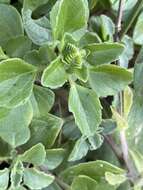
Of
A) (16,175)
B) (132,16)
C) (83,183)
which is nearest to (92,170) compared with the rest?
(83,183)

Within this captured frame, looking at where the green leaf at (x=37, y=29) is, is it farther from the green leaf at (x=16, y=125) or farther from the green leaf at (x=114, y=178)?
the green leaf at (x=114, y=178)

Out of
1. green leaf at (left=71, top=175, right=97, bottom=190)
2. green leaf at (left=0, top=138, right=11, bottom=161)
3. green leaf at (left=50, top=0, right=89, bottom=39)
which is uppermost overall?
green leaf at (left=50, top=0, right=89, bottom=39)

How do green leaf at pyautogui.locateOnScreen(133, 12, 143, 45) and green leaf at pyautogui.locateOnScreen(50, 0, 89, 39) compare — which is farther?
green leaf at pyautogui.locateOnScreen(133, 12, 143, 45)

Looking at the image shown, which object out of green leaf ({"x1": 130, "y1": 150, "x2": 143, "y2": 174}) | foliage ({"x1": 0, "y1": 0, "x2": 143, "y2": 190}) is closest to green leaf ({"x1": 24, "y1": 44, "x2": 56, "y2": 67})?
foliage ({"x1": 0, "y1": 0, "x2": 143, "y2": 190})

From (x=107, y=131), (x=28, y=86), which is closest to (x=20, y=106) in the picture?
(x=28, y=86)

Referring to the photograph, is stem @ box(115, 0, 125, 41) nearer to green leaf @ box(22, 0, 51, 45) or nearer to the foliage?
the foliage

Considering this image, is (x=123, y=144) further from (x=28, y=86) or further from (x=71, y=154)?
(x=28, y=86)

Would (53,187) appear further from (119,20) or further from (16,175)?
(119,20)
